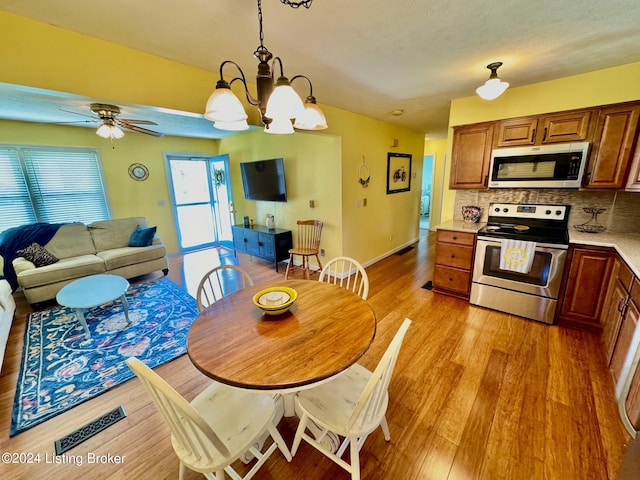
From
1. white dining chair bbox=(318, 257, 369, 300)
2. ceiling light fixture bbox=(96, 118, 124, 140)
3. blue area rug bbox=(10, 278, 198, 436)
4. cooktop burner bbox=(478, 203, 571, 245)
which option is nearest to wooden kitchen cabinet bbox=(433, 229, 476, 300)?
cooktop burner bbox=(478, 203, 571, 245)

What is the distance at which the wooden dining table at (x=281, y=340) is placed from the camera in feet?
3.37

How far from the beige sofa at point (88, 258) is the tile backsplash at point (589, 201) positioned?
509cm

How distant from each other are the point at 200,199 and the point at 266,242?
2430 mm

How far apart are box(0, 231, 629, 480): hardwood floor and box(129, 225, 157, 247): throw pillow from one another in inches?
72.2

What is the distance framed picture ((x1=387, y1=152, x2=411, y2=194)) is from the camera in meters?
4.53

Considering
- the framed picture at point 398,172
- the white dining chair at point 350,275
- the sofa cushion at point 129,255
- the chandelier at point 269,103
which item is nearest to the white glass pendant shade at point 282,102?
the chandelier at point 269,103

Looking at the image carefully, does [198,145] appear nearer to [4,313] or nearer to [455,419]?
[4,313]

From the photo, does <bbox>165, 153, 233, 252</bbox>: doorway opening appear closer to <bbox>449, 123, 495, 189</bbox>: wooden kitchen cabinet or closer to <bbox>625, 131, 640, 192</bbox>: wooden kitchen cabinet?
<bbox>449, 123, 495, 189</bbox>: wooden kitchen cabinet

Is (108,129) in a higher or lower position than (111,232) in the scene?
higher

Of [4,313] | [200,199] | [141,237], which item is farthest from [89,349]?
[200,199]

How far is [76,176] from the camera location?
13.7 ft

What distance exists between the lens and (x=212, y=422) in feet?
3.83

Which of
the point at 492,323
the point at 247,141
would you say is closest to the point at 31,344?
the point at 247,141

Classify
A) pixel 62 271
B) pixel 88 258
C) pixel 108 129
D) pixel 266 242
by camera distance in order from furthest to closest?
1. pixel 266 242
2. pixel 88 258
3. pixel 62 271
4. pixel 108 129
